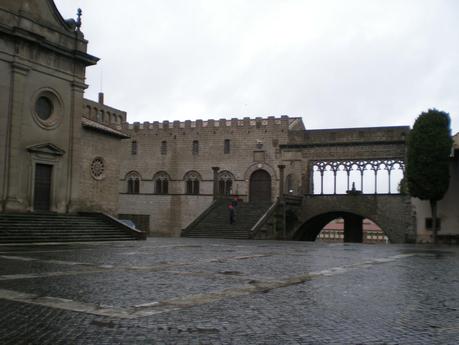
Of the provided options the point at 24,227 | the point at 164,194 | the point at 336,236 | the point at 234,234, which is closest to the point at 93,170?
the point at 234,234

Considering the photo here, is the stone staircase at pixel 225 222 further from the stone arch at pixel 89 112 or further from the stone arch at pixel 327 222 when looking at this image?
the stone arch at pixel 89 112

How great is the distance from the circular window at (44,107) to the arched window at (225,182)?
24.3m

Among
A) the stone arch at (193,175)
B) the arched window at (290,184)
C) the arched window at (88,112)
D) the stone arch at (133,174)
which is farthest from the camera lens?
the stone arch at (133,174)

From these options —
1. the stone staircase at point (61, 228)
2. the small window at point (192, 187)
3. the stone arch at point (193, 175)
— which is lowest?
the stone staircase at point (61, 228)

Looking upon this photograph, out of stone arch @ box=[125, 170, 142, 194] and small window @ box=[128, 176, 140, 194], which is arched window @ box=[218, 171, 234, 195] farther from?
small window @ box=[128, 176, 140, 194]

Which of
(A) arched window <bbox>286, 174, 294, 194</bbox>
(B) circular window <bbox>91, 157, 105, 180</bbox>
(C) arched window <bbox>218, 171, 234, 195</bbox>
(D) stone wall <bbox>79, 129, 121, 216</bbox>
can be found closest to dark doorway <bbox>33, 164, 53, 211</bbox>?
(D) stone wall <bbox>79, 129, 121, 216</bbox>

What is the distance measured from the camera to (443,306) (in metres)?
7.49

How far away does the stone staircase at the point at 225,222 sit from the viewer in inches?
1238

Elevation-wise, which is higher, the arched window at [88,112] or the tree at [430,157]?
the arched window at [88,112]

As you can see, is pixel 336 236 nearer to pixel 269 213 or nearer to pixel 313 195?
pixel 313 195

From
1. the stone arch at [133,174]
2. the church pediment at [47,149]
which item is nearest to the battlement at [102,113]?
the stone arch at [133,174]

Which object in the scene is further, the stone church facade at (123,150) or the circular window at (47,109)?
the circular window at (47,109)

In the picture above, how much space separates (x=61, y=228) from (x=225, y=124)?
28.8 meters

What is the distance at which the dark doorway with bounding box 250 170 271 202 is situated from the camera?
47938mm
